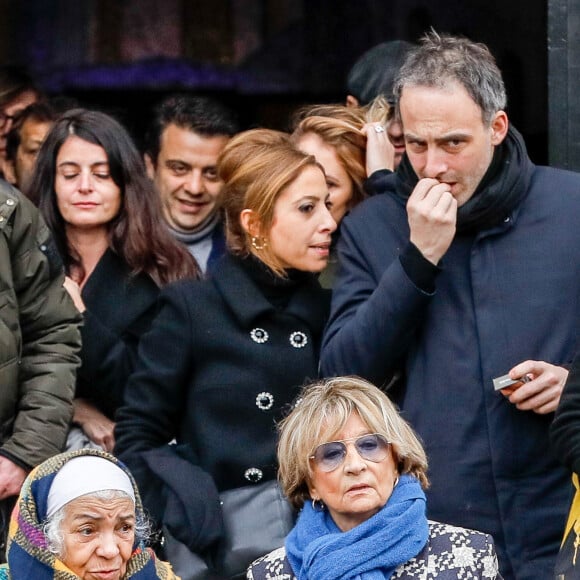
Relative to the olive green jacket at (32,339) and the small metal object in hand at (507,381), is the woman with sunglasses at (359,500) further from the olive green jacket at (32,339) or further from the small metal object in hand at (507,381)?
the olive green jacket at (32,339)

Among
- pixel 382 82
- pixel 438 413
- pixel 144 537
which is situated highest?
pixel 382 82

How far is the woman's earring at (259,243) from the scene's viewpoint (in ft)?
16.4

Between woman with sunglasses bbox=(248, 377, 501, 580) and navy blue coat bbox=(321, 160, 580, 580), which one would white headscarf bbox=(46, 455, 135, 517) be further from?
navy blue coat bbox=(321, 160, 580, 580)

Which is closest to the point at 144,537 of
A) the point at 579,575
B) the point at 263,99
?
the point at 579,575

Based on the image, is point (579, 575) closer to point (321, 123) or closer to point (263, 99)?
point (321, 123)

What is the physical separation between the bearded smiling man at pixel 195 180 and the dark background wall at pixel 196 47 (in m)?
4.09

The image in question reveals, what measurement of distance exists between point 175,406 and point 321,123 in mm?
1132

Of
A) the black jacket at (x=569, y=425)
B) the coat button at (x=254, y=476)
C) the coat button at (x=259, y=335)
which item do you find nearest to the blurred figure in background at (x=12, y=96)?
the coat button at (x=259, y=335)

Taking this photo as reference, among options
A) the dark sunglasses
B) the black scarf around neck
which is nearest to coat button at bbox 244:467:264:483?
the dark sunglasses

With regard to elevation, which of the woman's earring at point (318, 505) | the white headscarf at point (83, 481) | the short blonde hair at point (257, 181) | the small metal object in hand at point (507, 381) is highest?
the short blonde hair at point (257, 181)

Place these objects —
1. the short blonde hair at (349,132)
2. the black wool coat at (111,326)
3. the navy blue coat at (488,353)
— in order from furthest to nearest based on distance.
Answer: the short blonde hair at (349,132) < the black wool coat at (111,326) < the navy blue coat at (488,353)

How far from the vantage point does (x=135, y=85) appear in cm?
1072

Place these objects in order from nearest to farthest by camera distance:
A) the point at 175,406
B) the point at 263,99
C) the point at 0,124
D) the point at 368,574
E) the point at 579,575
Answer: the point at 579,575 < the point at 368,574 < the point at 175,406 < the point at 0,124 < the point at 263,99

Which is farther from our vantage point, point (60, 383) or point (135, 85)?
point (135, 85)
